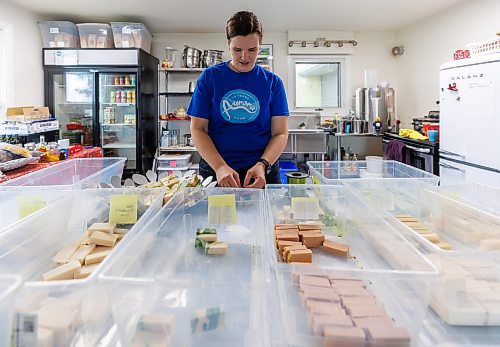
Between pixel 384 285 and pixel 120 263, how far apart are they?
53cm

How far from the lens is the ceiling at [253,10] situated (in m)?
3.96

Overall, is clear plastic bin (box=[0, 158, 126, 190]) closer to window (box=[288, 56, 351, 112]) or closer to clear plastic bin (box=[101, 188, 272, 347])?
clear plastic bin (box=[101, 188, 272, 347])

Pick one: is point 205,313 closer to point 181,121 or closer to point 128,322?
point 128,322

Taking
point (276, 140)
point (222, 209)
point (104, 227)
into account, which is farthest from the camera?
point (276, 140)

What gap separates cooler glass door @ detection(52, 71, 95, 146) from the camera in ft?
15.6

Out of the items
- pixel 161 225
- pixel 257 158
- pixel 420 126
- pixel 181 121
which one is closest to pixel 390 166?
pixel 257 158

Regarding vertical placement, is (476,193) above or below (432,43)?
below

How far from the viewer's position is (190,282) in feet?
2.53

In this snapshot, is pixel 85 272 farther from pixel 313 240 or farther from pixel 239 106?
pixel 239 106

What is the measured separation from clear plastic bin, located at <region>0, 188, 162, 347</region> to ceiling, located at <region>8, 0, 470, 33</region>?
10.3ft

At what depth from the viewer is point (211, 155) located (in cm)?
173

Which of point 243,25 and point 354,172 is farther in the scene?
point 354,172

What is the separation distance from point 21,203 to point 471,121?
308 centimetres

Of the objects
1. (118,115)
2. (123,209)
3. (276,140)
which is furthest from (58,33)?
(123,209)
